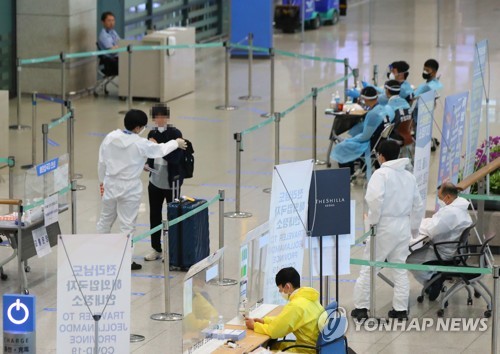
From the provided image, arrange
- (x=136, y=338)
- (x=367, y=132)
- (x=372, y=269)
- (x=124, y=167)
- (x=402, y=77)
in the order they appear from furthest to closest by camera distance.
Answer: (x=402, y=77), (x=367, y=132), (x=124, y=167), (x=372, y=269), (x=136, y=338)

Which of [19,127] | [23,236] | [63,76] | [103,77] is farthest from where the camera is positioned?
[103,77]

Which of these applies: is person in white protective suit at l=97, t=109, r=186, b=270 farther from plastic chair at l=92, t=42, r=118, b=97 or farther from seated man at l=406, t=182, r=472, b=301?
plastic chair at l=92, t=42, r=118, b=97

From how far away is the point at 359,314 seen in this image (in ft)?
39.1

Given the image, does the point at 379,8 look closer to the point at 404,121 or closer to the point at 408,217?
the point at 404,121

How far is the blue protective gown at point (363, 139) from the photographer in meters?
16.1

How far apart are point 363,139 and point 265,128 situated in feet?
13.5

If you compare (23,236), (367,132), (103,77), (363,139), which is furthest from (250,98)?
(23,236)

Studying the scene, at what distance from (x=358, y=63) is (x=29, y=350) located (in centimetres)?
1777

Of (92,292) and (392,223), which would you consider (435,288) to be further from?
(92,292)

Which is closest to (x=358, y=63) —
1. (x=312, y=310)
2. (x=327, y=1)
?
(x=327, y=1)

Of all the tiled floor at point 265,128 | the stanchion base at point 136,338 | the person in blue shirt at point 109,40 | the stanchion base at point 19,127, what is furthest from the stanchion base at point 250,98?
the stanchion base at point 136,338

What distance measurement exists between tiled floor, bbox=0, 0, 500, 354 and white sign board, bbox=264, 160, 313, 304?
2.98 feet

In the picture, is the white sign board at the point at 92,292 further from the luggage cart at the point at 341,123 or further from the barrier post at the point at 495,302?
the luggage cart at the point at 341,123

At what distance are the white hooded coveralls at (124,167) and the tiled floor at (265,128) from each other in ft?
2.36
